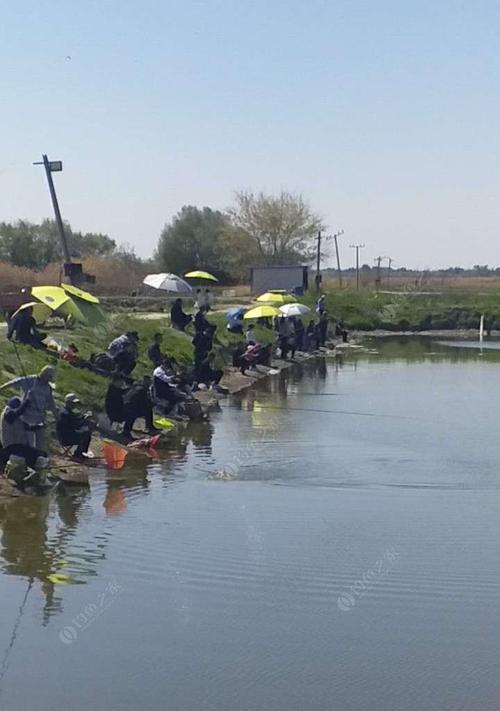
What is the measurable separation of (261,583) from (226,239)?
67.7 meters

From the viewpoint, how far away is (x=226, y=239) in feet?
259

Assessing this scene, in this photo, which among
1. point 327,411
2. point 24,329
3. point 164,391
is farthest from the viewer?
point 327,411

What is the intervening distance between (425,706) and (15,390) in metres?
10.4

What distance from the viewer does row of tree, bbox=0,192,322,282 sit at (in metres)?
75.4

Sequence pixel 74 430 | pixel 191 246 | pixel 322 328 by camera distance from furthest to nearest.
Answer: pixel 191 246, pixel 322 328, pixel 74 430

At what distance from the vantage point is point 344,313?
57.9 metres

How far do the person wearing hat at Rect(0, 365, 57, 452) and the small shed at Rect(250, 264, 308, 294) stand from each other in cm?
4342

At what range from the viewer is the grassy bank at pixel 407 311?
5818cm

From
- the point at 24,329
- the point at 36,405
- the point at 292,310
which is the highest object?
the point at 24,329

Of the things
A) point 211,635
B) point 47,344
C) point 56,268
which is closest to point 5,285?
point 56,268

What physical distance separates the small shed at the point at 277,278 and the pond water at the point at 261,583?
126 ft

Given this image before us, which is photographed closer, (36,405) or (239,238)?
(36,405)

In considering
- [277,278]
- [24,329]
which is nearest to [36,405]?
[24,329]

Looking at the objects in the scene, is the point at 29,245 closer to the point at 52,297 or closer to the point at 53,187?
the point at 53,187
